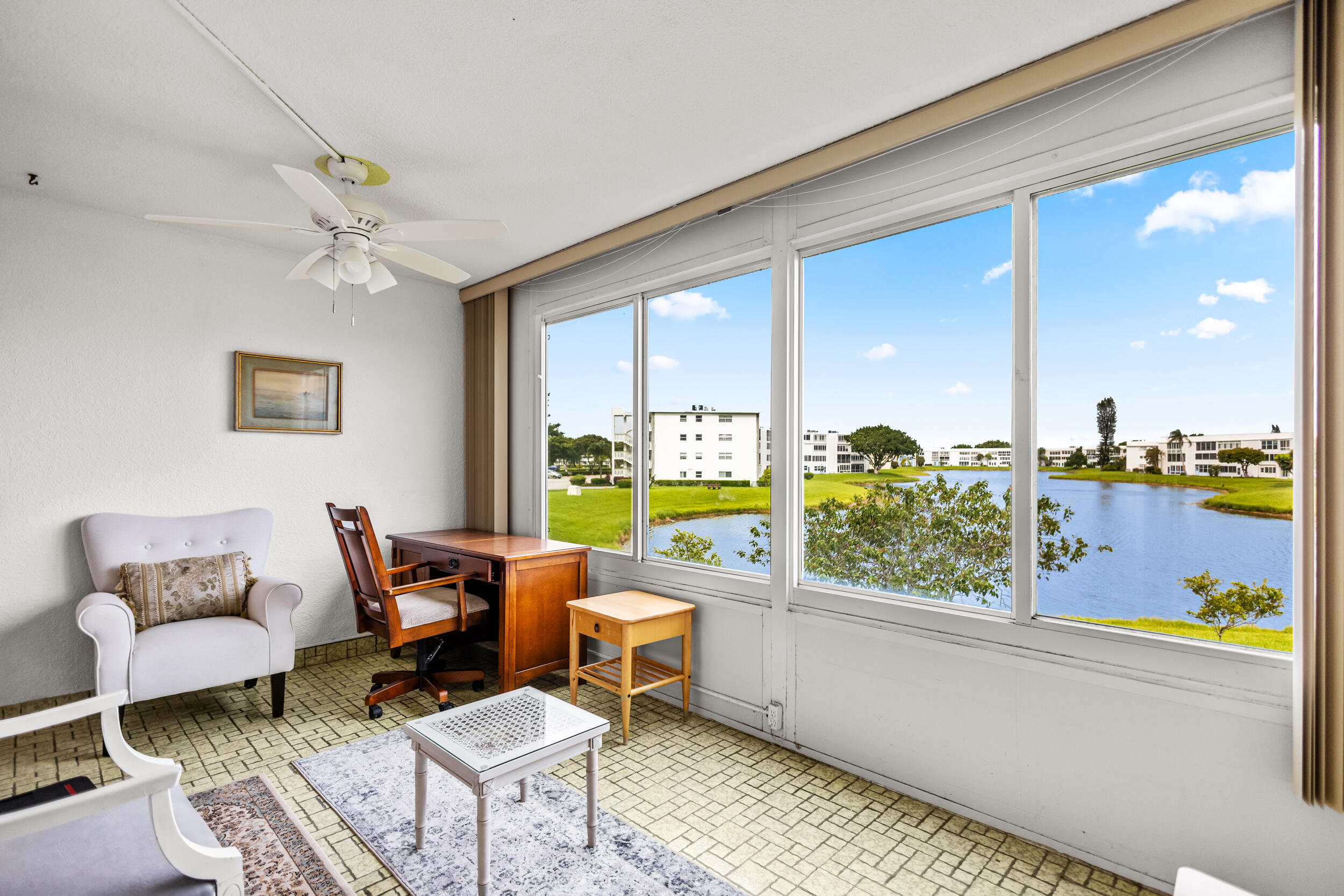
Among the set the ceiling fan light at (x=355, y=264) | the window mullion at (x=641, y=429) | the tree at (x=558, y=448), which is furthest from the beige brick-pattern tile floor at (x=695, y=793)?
the ceiling fan light at (x=355, y=264)

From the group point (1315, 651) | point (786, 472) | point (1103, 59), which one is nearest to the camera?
point (1315, 651)

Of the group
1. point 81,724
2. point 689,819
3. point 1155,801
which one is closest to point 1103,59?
point 1155,801

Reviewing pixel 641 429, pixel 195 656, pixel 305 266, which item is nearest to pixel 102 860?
pixel 195 656

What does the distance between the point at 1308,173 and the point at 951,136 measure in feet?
3.52

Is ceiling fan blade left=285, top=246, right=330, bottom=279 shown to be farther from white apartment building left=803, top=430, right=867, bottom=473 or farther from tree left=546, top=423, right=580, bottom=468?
white apartment building left=803, top=430, right=867, bottom=473

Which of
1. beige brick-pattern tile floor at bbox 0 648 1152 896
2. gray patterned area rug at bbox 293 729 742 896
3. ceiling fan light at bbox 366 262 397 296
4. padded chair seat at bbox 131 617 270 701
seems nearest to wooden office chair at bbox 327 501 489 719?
beige brick-pattern tile floor at bbox 0 648 1152 896

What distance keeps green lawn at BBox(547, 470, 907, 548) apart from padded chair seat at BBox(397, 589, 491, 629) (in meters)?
0.81

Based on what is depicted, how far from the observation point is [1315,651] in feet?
5.35

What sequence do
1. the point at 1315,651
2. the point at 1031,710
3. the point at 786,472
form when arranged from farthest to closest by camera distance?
1. the point at 786,472
2. the point at 1031,710
3. the point at 1315,651

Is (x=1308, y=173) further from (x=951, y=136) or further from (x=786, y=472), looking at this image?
(x=786, y=472)

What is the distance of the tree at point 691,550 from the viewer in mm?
3406

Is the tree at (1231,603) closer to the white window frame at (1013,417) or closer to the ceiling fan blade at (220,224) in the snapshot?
the white window frame at (1013,417)

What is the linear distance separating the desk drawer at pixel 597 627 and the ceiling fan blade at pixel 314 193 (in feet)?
6.64

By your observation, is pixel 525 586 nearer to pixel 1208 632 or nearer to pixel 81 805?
pixel 81 805
